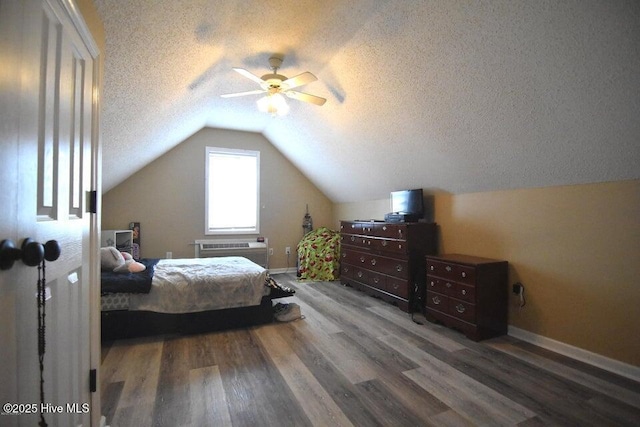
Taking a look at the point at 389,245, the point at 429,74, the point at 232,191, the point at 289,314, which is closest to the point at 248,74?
the point at 429,74

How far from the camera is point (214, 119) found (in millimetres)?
4715

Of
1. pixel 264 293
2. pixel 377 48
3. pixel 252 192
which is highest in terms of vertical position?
pixel 377 48

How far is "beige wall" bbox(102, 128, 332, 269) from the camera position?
4.76m

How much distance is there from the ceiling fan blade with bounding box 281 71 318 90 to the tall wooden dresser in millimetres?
1914

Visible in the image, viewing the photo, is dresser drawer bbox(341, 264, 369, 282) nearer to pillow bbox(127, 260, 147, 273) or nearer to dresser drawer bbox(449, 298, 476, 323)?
dresser drawer bbox(449, 298, 476, 323)

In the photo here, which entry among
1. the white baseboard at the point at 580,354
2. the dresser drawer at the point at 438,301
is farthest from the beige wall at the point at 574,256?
the dresser drawer at the point at 438,301

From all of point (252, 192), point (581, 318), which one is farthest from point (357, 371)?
point (252, 192)

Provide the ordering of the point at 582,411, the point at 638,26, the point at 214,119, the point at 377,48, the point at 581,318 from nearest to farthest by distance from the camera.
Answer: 1. the point at 638,26
2. the point at 582,411
3. the point at 581,318
4. the point at 377,48
5. the point at 214,119

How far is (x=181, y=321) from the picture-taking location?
272 cm

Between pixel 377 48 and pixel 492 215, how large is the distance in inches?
77.9

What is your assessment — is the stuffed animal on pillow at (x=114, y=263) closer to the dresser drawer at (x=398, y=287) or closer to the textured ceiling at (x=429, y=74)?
the textured ceiling at (x=429, y=74)

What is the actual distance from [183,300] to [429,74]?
2.95 meters

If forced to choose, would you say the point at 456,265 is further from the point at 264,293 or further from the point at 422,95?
the point at 264,293

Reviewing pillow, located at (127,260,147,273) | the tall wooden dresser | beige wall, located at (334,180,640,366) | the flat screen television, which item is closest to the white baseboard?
beige wall, located at (334,180,640,366)
